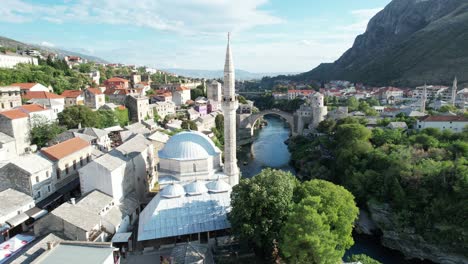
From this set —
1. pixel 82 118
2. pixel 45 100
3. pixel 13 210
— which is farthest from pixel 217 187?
pixel 45 100

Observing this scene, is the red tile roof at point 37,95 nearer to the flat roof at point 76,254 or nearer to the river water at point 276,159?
the river water at point 276,159

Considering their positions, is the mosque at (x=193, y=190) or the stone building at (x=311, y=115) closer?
the mosque at (x=193, y=190)

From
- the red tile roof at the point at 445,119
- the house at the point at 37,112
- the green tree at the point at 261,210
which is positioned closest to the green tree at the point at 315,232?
the green tree at the point at 261,210

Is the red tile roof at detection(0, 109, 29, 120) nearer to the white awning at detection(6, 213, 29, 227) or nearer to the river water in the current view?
the white awning at detection(6, 213, 29, 227)

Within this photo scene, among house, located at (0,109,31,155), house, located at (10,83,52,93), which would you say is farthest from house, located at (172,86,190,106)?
house, located at (0,109,31,155)

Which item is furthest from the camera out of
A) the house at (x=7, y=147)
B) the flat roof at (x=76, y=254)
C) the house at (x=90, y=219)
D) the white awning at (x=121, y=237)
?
the house at (x=7, y=147)

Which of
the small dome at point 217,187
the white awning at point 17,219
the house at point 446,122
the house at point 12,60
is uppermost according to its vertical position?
the house at point 12,60
